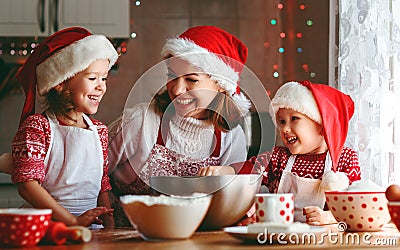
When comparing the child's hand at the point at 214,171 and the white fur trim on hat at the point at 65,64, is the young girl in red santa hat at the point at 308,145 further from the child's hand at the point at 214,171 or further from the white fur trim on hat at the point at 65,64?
the white fur trim on hat at the point at 65,64

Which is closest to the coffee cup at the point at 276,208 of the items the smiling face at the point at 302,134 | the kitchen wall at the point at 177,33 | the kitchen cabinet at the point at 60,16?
the smiling face at the point at 302,134

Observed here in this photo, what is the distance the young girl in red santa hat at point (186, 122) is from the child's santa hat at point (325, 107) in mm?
169

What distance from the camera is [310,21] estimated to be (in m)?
2.84

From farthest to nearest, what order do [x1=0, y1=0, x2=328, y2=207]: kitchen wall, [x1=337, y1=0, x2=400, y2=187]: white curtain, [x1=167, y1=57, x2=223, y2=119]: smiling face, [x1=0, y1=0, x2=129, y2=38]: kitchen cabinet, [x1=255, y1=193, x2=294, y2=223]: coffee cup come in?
[x1=0, y1=0, x2=328, y2=207]: kitchen wall → [x1=0, y1=0, x2=129, y2=38]: kitchen cabinet → [x1=337, y1=0, x2=400, y2=187]: white curtain → [x1=167, y1=57, x2=223, y2=119]: smiling face → [x1=255, y1=193, x2=294, y2=223]: coffee cup

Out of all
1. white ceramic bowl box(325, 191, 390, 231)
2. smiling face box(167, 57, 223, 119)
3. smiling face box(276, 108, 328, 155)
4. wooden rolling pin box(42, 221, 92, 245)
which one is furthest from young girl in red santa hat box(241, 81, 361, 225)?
wooden rolling pin box(42, 221, 92, 245)

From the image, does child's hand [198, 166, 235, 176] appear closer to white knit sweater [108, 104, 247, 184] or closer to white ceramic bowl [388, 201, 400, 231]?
white knit sweater [108, 104, 247, 184]

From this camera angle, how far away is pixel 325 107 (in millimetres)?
1734

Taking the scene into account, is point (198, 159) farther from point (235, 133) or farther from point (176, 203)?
point (176, 203)

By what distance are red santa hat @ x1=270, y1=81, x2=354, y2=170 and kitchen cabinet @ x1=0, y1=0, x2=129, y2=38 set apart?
118cm

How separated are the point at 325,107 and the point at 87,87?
69 cm

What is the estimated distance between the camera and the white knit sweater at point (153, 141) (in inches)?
68.1

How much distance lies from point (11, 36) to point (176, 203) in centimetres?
191

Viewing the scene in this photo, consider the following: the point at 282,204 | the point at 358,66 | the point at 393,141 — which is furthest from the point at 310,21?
the point at 282,204

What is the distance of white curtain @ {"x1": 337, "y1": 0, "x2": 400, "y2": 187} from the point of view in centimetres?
188
